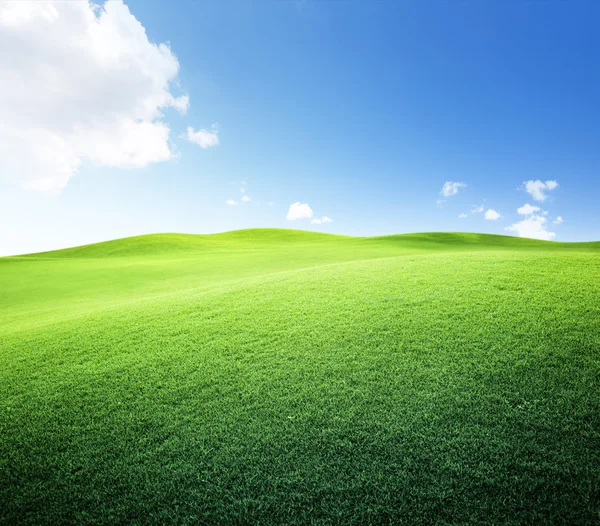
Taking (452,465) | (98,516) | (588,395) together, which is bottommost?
(98,516)

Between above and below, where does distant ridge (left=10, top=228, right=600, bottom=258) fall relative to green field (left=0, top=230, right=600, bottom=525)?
above

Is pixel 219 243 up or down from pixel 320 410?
up

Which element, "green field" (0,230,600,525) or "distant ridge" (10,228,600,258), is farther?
"distant ridge" (10,228,600,258)

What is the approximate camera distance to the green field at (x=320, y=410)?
3035mm

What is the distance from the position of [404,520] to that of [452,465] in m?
0.80

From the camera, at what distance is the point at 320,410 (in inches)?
161

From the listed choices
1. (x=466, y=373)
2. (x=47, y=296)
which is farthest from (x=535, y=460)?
(x=47, y=296)

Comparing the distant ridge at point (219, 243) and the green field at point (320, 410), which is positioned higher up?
the distant ridge at point (219, 243)

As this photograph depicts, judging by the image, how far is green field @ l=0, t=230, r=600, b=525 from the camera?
119 inches

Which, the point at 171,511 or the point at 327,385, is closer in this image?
the point at 171,511

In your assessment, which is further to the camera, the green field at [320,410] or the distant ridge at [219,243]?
the distant ridge at [219,243]

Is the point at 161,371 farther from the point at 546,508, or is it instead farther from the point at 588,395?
the point at 588,395

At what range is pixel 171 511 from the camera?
302 centimetres

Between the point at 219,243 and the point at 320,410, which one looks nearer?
the point at 320,410
